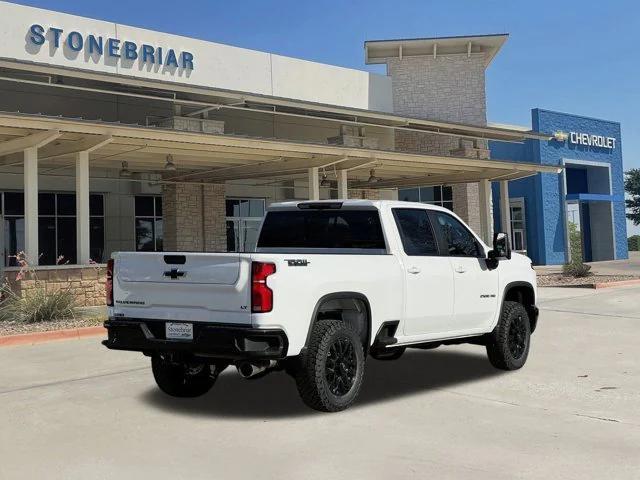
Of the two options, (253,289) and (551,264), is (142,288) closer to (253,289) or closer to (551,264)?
(253,289)

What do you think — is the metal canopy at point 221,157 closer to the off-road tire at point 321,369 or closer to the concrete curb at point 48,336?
the concrete curb at point 48,336

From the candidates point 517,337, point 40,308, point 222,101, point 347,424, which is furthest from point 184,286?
point 222,101

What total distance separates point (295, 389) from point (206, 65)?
18.8 meters

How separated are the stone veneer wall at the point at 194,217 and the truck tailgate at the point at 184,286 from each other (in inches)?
700

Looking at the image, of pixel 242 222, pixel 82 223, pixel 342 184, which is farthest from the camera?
pixel 242 222

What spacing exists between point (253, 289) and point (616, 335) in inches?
305

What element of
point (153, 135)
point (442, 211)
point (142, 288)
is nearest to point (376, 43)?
point (153, 135)

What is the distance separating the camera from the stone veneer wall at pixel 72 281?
15.7 meters

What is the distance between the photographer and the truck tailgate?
20.0 ft

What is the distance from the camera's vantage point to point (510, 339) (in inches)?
341

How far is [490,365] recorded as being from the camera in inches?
355

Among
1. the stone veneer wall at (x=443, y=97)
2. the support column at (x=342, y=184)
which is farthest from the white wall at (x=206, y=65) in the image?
the support column at (x=342, y=184)

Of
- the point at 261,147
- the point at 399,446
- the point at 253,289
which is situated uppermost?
the point at 261,147

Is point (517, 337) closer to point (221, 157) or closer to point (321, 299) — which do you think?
point (321, 299)
